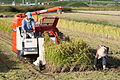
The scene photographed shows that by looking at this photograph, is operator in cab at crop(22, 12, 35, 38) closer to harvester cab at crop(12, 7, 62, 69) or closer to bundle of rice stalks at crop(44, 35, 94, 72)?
harvester cab at crop(12, 7, 62, 69)

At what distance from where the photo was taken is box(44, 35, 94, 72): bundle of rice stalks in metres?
9.91

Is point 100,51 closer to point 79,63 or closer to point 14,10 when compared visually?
point 79,63

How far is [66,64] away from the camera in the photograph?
992 cm

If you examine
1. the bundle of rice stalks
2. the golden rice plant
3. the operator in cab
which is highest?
the operator in cab

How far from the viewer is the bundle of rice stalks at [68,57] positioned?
991 centimetres

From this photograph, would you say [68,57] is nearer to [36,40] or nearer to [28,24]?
[36,40]

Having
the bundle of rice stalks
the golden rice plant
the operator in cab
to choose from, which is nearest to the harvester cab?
the operator in cab

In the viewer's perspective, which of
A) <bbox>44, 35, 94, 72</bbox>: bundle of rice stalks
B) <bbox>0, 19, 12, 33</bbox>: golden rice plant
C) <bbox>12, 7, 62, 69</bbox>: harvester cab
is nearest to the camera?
<bbox>44, 35, 94, 72</bbox>: bundle of rice stalks

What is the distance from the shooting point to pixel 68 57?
995 cm

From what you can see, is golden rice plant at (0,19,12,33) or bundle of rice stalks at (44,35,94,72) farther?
golden rice plant at (0,19,12,33)

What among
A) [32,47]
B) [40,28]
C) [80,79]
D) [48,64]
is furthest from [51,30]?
[80,79]

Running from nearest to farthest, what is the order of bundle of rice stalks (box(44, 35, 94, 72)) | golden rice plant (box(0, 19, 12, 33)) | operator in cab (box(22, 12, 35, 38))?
1. bundle of rice stalks (box(44, 35, 94, 72))
2. operator in cab (box(22, 12, 35, 38))
3. golden rice plant (box(0, 19, 12, 33))

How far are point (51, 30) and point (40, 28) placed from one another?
428 mm

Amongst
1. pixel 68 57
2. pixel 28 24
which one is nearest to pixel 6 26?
pixel 28 24
